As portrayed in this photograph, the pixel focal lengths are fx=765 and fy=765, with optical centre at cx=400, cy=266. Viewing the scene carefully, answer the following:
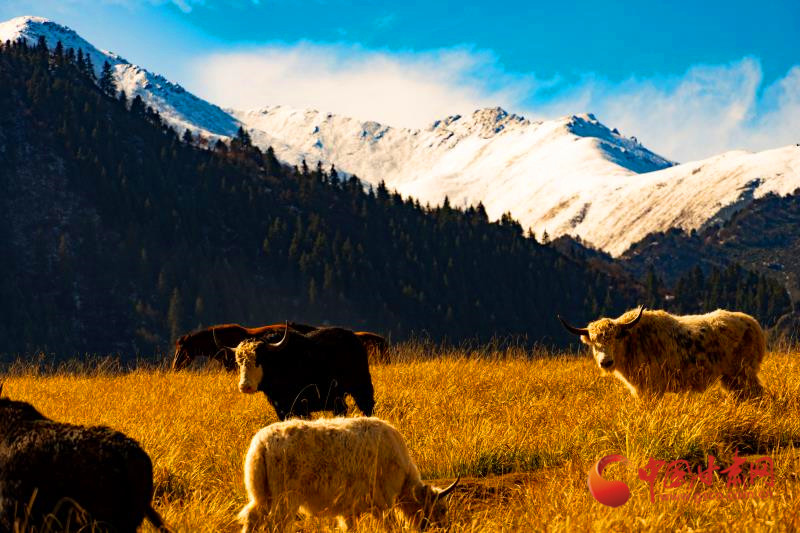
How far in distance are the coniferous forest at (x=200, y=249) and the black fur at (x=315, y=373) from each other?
10314 centimetres

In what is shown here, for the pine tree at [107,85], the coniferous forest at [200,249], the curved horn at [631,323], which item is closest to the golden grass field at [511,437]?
the curved horn at [631,323]

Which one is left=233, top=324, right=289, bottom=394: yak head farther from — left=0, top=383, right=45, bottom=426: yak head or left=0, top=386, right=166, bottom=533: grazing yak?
left=0, top=386, right=166, bottom=533: grazing yak

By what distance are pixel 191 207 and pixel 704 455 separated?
145 m

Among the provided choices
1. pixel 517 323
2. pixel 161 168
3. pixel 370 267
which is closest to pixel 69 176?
pixel 161 168

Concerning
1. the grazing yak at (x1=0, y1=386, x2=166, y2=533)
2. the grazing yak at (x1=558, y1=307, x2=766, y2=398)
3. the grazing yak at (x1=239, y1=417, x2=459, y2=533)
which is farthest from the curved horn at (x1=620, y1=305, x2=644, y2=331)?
the grazing yak at (x1=0, y1=386, x2=166, y2=533)

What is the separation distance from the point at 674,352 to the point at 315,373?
189 inches

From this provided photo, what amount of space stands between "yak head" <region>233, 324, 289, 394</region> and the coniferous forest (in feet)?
343

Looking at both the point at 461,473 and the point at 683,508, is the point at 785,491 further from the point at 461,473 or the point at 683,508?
the point at 461,473

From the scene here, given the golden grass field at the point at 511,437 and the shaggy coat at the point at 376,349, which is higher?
the golden grass field at the point at 511,437

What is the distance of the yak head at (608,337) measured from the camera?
10062mm

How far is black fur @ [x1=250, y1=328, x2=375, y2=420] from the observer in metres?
9.04

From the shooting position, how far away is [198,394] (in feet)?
39.1

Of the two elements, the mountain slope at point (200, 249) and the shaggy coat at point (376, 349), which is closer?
the shaggy coat at point (376, 349)

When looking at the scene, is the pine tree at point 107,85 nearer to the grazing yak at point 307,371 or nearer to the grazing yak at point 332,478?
the grazing yak at point 307,371
